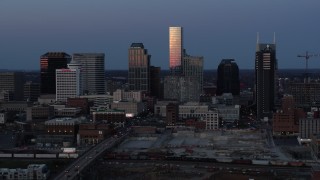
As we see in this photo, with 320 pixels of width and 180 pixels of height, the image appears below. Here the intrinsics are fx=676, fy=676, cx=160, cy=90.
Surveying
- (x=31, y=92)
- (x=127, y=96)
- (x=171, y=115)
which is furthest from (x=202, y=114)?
(x=31, y=92)

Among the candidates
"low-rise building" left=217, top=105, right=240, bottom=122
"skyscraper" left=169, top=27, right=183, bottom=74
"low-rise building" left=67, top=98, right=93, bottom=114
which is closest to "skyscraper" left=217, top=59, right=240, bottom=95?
"skyscraper" left=169, top=27, right=183, bottom=74

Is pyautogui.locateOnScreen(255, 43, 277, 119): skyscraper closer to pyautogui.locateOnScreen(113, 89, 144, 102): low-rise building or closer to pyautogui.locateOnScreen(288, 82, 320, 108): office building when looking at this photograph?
pyautogui.locateOnScreen(288, 82, 320, 108): office building

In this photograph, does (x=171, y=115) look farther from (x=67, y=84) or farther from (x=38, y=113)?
(x=67, y=84)

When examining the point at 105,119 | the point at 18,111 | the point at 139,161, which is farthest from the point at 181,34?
the point at 139,161

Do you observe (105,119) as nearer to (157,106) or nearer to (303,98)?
(157,106)

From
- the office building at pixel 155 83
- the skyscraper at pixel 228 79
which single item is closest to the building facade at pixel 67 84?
the office building at pixel 155 83

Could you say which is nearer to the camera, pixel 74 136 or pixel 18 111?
pixel 74 136

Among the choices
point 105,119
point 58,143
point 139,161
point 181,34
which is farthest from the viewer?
point 181,34
